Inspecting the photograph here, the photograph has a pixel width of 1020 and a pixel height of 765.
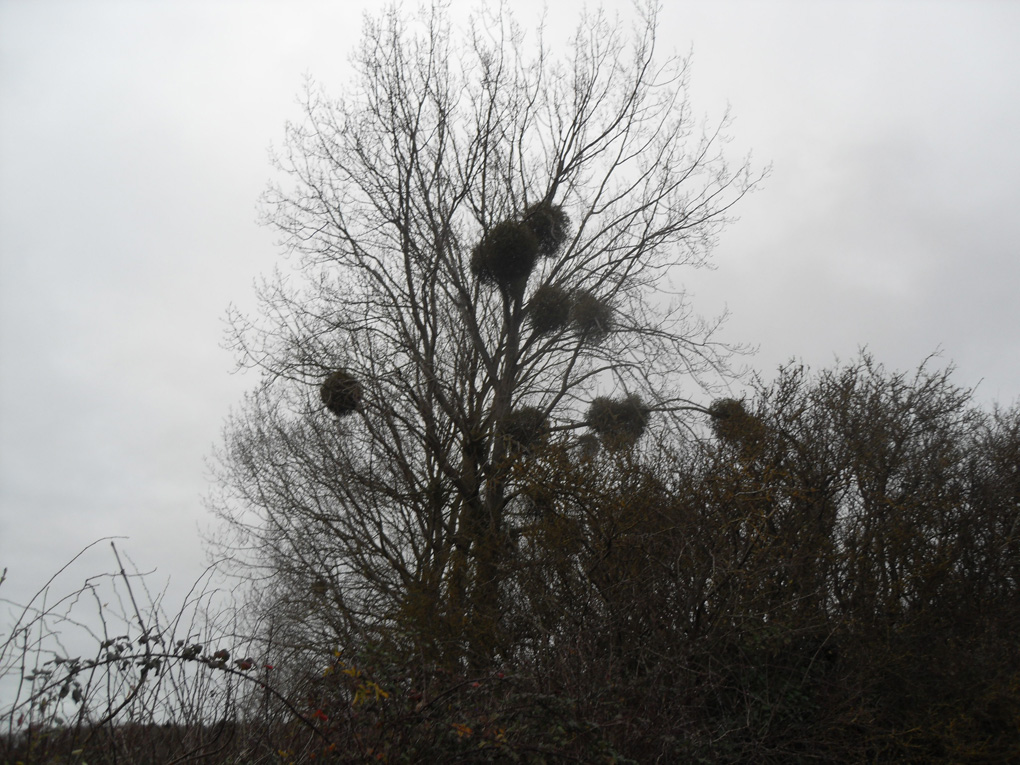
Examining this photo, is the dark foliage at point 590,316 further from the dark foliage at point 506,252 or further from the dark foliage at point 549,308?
the dark foliage at point 506,252

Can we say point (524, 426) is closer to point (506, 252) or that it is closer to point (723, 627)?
point (506, 252)

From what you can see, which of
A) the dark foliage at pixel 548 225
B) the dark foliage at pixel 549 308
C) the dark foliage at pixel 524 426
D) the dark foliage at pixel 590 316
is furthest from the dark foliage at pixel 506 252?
the dark foliage at pixel 524 426

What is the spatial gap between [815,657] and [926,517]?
2.03 metres

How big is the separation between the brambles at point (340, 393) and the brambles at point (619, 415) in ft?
9.47

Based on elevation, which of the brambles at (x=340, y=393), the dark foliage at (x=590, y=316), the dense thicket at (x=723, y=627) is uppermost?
the dark foliage at (x=590, y=316)

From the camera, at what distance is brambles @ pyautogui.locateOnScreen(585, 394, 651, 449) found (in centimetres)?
944

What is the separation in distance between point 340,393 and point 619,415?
3.41 m

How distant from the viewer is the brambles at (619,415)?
9.44 metres

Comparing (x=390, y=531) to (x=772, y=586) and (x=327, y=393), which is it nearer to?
(x=327, y=393)

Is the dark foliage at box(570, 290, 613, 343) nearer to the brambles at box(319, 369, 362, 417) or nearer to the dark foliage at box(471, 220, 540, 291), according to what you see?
the dark foliage at box(471, 220, 540, 291)

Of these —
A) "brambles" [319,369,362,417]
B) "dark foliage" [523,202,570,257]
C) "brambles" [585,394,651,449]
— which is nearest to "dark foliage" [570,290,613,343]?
"dark foliage" [523,202,570,257]

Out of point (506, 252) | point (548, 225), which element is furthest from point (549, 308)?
point (506, 252)

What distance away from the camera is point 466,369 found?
35.4ft

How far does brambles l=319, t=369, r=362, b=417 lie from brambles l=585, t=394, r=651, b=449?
9.47ft
